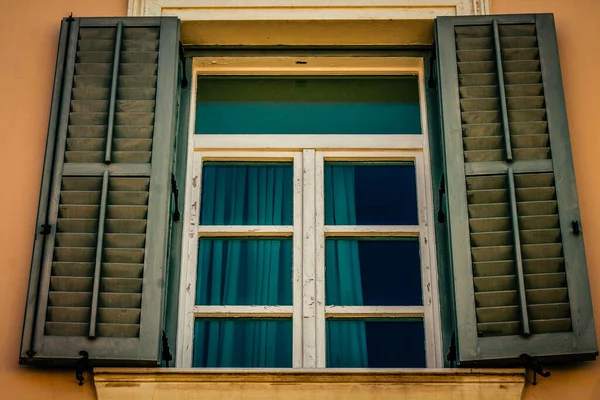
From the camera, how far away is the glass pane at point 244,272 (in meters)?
4.38

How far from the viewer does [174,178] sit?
449 centimetres

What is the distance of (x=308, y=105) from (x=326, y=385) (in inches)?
59.7

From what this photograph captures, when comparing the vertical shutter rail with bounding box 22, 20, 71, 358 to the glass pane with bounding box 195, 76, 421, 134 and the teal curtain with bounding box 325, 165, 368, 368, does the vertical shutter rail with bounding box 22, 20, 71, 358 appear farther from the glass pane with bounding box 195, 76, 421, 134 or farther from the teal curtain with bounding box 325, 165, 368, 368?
the teal curtain with bounding box 325, 165, 368, 368

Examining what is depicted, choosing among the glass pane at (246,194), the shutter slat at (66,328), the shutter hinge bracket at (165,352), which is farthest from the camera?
the glass pane at (246,194)

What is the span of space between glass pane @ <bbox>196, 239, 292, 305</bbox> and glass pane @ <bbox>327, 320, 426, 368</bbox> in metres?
0.26

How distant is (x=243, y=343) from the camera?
4293mm

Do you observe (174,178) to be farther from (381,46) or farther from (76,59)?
(381,46)

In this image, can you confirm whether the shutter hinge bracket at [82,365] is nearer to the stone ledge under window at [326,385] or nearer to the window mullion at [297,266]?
the stone ledge under window at [326,385]

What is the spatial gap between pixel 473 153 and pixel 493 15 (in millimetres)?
735

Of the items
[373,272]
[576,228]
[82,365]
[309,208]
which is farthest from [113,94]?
[576,228]

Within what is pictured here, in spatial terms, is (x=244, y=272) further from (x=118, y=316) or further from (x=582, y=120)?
(x=582, y=120)

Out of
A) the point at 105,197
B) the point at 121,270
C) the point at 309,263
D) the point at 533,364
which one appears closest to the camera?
the point at 533,364

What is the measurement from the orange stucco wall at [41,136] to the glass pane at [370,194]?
29.6 inches

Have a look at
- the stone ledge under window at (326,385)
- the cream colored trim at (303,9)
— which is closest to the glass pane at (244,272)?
the stone ledge under window at (326,385)
